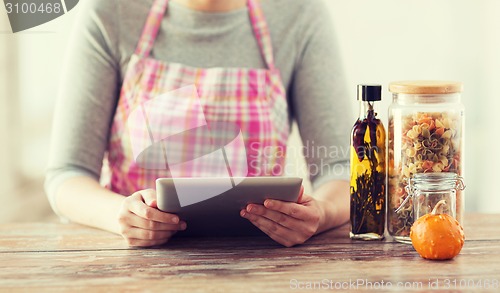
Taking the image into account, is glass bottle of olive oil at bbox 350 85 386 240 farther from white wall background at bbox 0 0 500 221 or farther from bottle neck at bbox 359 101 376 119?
white wall background at bbox 0 0 500 221

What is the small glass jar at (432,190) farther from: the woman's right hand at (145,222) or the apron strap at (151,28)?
the apron strap at (151,28)

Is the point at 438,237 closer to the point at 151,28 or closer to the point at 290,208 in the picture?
the point at 290,208

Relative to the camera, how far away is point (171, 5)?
5.58 feet

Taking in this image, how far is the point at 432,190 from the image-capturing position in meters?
1.16

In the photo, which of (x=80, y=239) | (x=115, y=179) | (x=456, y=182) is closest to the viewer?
(x=456, y=182)

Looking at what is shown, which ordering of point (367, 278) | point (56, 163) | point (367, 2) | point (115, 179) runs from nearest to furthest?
point (367, 278), point (56, 163), point (115, 179), point (367, 2)

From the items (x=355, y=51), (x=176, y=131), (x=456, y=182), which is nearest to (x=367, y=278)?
(x=456, y=182)

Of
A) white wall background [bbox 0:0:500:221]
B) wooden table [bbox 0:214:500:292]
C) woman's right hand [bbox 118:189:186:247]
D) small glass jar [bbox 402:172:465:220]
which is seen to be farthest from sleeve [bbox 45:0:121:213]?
white wall background [bbox 0:0:500:221]

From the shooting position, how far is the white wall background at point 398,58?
3.06 metres

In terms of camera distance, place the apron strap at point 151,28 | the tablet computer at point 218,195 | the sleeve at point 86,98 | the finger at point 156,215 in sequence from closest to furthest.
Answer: the tablet computer at point 218,195, the finger at point 156,215, the sleeve at point 86,98, the apron strap at point 151,28

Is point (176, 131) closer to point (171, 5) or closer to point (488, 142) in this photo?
point (171, 5)

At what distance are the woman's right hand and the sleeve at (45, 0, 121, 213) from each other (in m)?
0.34

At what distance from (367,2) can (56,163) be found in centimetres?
195

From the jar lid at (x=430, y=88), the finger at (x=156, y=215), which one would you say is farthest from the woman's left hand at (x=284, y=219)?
the jar lid at (x=430, y=88)
